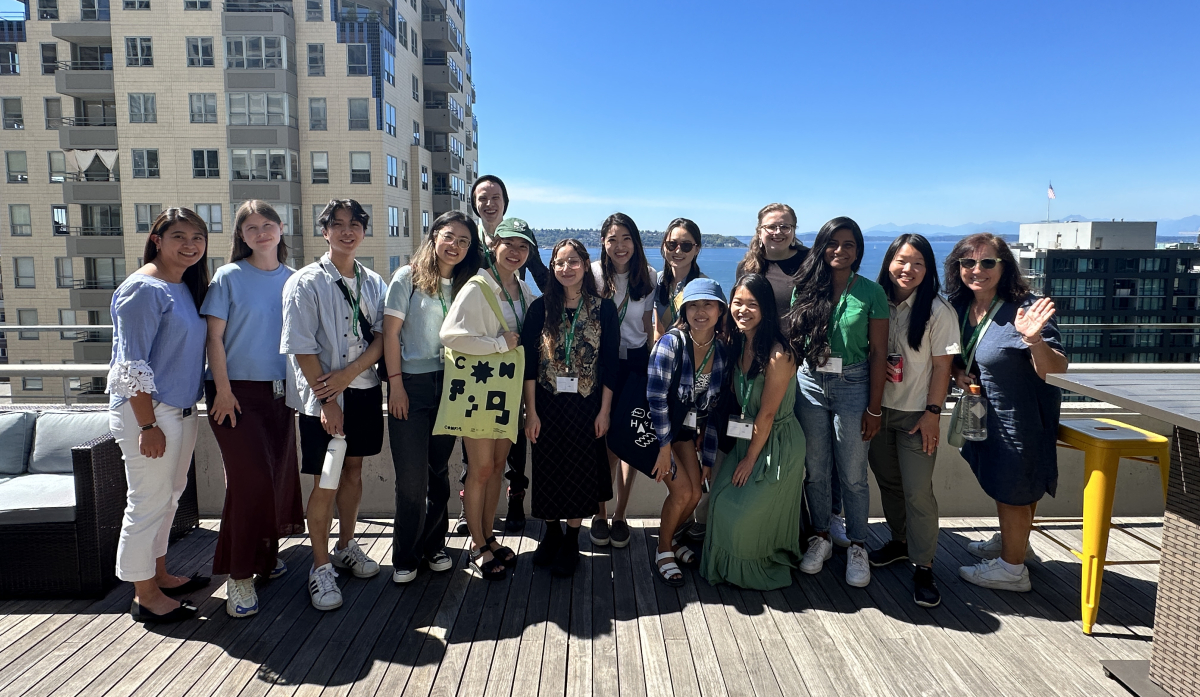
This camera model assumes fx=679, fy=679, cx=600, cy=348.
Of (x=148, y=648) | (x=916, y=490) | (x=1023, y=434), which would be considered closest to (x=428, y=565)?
(x=148, y=648)

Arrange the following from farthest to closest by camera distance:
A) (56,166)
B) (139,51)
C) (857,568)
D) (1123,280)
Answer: (1123,280) → (56,166) → (139,51) → (857,568)

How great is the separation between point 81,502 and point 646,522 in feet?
9.76

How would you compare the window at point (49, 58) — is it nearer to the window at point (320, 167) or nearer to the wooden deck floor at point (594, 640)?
the window at point (320, 167)

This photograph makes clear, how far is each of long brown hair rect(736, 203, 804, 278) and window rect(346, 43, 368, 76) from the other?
30391 mm

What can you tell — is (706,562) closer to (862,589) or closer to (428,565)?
(862,589)

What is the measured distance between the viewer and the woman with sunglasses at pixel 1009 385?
10.2ft

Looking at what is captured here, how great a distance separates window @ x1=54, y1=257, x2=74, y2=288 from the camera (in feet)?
105

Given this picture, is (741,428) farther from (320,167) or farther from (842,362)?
(320,167)

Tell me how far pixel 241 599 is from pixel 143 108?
114 ft

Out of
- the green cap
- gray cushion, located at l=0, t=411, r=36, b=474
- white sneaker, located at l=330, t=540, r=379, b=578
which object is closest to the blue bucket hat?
the green cap

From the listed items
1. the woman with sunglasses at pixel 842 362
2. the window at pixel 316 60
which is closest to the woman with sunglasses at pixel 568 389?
the woman with sunglasses at pixel 842 362

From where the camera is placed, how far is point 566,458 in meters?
3.56

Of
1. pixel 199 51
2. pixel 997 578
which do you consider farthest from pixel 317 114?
pixel 997 578

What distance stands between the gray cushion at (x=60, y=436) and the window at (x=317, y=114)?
29818mm
